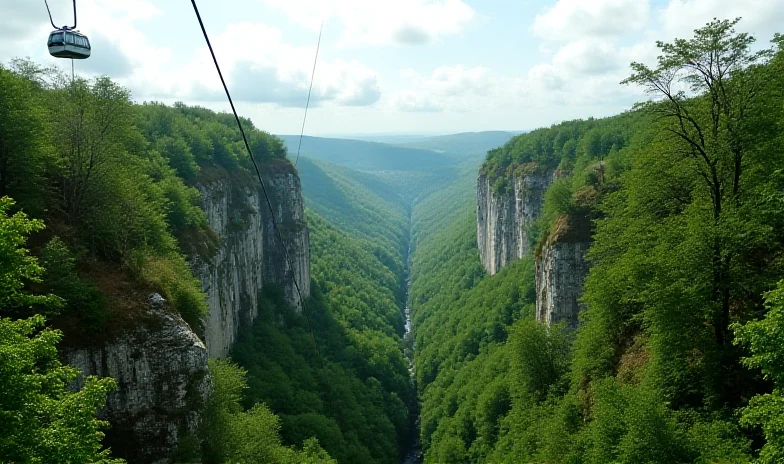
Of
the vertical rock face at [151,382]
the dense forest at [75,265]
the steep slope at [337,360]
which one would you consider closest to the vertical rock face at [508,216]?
the steep slope at [337,360]

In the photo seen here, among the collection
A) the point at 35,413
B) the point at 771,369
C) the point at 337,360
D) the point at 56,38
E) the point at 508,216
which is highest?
the point at 56,38

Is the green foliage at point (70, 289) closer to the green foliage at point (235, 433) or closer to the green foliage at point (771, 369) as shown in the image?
the green foliage at point (235, 433)

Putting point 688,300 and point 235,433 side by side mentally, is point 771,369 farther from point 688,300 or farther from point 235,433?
point 235,433

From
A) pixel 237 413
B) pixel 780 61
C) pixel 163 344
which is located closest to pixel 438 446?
pixel 237 413

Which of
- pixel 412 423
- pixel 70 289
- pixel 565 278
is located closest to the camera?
pixel 70 289

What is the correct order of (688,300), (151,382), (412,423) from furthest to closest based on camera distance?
1. (412,423)
2. (151,382)
3. (688,300)

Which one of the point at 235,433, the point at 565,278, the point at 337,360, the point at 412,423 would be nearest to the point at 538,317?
the point at 565,278
